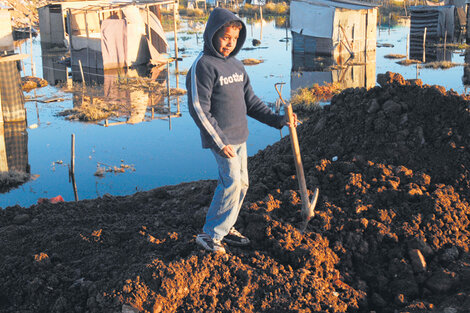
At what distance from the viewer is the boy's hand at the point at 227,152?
3.29 m

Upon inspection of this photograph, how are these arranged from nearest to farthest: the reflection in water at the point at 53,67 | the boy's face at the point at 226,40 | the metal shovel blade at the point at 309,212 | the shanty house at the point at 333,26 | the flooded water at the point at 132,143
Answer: the boy's face at the point at 226,40, the metal shovel blade at the point at 309,212, the flooded water at the point at 132,143, the reflection in water at the point at 53,67, the shanty house at the point at 333,26

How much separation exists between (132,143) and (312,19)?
45.9ft

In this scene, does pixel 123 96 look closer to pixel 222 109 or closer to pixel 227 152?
pixel 222 109

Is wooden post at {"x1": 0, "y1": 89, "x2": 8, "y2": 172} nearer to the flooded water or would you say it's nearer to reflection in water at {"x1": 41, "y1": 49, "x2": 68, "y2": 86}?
the flooded water

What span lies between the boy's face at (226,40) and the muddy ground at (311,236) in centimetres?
134

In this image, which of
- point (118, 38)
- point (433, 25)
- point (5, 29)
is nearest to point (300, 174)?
point (118, 38)

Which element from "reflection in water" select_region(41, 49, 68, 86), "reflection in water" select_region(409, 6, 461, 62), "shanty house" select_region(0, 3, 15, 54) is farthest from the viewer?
"reflection in water" select_region(409, 6, 461, 62)

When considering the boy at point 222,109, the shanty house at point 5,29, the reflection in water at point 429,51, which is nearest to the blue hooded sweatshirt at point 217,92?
the boy at point 222,109

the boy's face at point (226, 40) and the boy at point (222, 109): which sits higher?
the boy's face at point (226, 40)

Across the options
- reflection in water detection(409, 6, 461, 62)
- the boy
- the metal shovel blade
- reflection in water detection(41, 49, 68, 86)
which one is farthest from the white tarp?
the boy

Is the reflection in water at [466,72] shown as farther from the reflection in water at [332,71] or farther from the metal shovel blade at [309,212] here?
the metal shovel blade at [309,212]

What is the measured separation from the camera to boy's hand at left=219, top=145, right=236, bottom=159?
3.29m

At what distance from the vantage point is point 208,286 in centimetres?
332

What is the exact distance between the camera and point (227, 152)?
→ 10.8 feet
